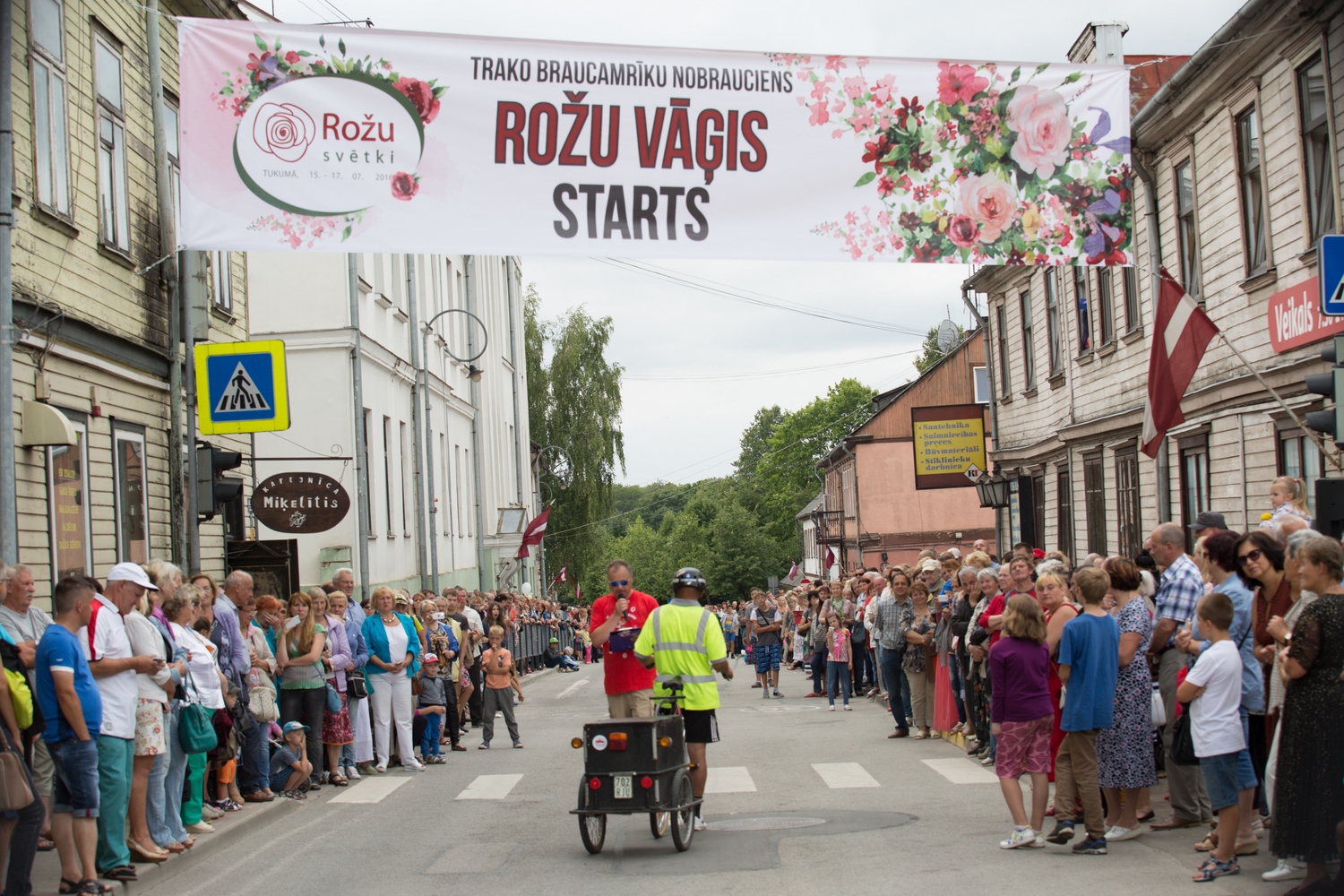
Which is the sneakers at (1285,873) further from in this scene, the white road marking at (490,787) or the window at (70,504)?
the window at (70,504)

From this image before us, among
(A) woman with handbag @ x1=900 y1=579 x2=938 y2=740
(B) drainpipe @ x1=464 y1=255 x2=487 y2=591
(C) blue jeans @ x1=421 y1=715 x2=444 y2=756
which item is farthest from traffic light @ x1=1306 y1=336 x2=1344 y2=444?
(B) drainpipe @ x1=464 y1=255 x2=487 y2=591

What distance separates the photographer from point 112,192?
1467cm

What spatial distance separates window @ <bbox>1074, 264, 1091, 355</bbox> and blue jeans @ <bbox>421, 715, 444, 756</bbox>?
41.3 feet

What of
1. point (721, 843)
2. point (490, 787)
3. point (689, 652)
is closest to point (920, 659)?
point (490, 787)

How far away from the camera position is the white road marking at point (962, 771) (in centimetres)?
1262

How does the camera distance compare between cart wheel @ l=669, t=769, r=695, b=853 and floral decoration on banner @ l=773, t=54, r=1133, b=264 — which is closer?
cart wheel @ l=669, t=769, r=695, b=853

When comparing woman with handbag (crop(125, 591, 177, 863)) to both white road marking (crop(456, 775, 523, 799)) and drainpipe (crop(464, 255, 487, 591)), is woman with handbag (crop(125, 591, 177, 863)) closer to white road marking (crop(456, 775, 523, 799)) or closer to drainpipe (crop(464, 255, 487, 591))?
white road marking (crop(456, 775, 523, 799))

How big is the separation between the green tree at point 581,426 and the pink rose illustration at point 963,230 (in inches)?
1900

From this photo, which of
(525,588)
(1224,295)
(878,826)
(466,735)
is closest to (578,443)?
(525,588)

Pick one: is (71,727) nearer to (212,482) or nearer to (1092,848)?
(1092,848)

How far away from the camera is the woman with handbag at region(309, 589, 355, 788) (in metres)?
13.9

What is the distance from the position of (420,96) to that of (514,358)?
4071 cm

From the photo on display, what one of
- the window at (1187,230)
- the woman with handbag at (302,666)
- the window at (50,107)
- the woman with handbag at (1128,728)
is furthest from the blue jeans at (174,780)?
the window at (1187,230)

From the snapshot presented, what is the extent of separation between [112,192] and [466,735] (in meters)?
8.77
